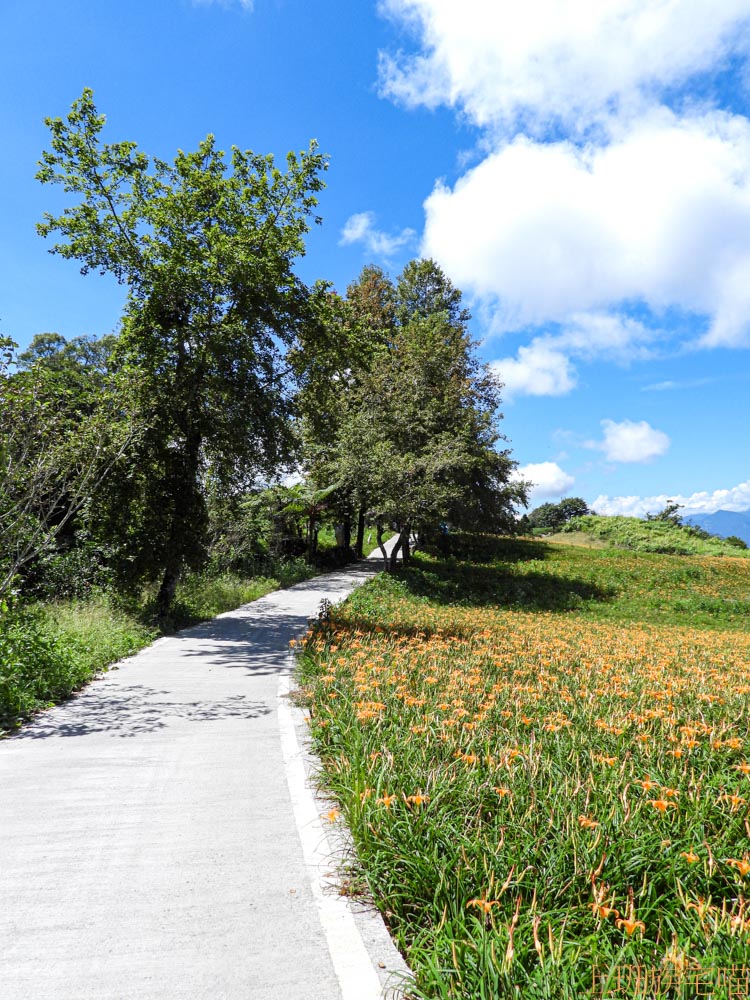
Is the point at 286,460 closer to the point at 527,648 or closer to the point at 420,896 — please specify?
the point at 527,648

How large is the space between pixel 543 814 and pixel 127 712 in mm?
4807

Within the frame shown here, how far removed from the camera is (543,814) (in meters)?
3.37

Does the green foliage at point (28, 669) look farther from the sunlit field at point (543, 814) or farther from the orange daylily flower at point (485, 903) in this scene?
the orange daylily flower at point (485, 903)

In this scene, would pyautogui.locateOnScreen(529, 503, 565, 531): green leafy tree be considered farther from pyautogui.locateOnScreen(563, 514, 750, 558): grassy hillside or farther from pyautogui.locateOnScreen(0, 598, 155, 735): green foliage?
pyautogui.locateOnScreen(0, 598, 155, 735): green foliage

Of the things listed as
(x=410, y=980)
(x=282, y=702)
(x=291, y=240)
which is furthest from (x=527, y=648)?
(x=291, y=240)

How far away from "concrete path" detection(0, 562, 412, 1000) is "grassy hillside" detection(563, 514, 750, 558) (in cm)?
3583

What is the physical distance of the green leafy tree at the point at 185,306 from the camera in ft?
41.2

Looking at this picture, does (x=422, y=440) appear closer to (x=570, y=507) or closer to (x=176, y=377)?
(x=176, y=377)

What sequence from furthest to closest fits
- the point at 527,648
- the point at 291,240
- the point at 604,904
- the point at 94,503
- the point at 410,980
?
the point at 291,240, the point at 94,503, the point at 527,648, the point at 604,904, the point at 410,980

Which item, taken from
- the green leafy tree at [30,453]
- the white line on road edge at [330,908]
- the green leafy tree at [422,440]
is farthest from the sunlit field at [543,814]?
the green leafy tree at [422,440]

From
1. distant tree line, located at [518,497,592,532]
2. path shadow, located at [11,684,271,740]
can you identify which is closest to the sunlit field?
path shadow, located at [11,684,271,740]

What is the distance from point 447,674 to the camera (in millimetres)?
6699

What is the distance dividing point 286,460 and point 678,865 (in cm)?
1264

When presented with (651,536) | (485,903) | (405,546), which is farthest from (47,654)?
(651,536)
